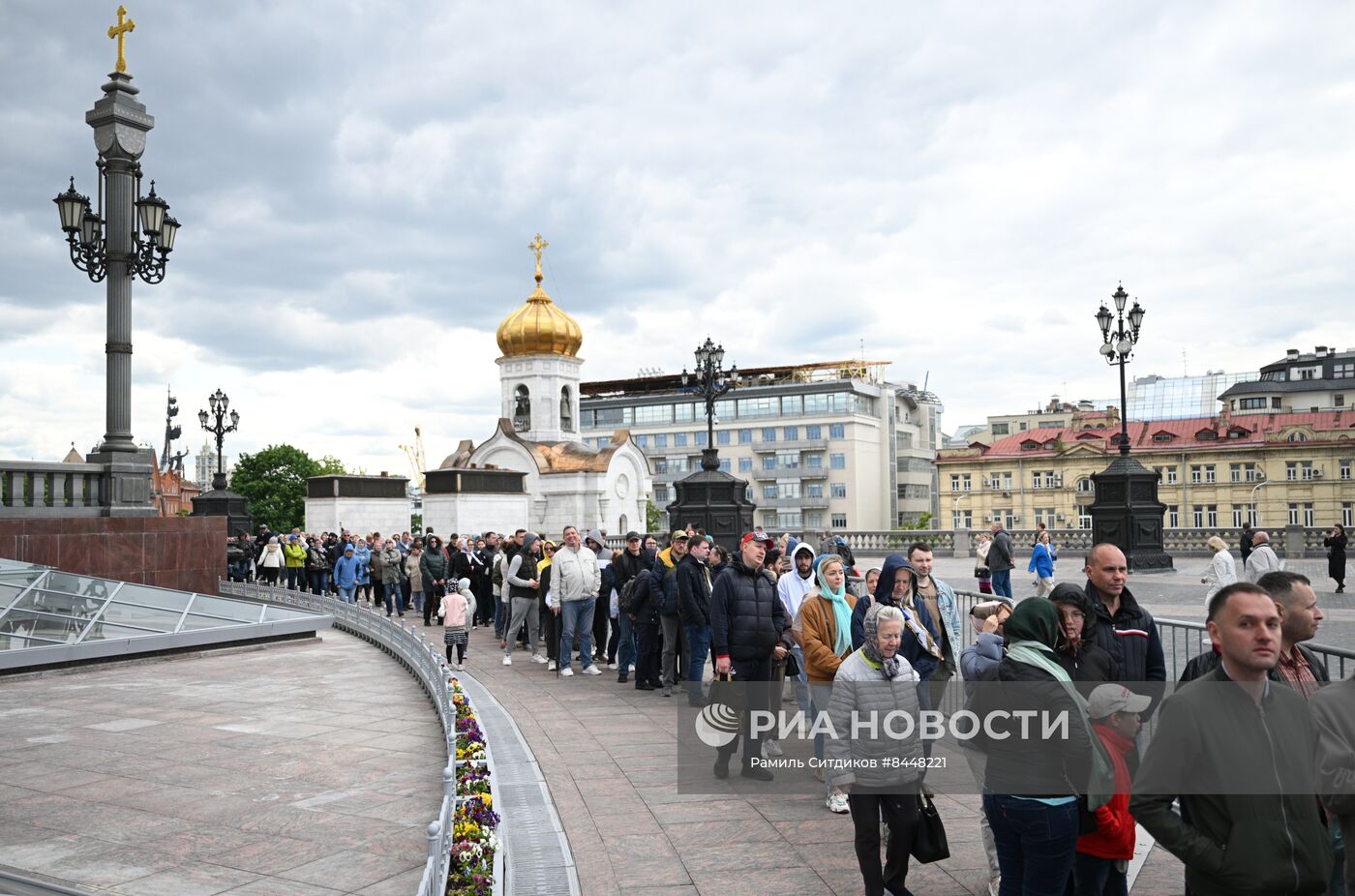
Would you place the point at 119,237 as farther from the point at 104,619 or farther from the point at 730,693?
the point at 730,693

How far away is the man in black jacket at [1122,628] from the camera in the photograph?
208 inches

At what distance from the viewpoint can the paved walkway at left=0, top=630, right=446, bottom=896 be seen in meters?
5.95

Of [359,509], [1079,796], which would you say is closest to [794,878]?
[1079,796]

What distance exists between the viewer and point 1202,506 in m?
64.8

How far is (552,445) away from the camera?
168ft

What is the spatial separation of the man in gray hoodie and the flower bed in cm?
774

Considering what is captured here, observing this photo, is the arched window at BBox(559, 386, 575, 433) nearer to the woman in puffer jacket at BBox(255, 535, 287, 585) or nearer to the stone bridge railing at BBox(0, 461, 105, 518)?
the woman in puffer jacket at BBox(255, 535, 287, 585)

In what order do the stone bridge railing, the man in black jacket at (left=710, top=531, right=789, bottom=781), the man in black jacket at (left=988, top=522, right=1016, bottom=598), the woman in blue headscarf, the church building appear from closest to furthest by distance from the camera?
the woman in blue headscarf, the man in black jacket at (left=710, top=531, right=789, bottom=781), the stone bridge railing, the man in black jacket at (left=988, top=522, right=1016, bottom=598), the church building

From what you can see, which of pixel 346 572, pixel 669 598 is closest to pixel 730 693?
pixel 669 598

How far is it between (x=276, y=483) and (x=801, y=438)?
41.8 metres

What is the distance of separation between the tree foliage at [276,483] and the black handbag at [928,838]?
71.2 m

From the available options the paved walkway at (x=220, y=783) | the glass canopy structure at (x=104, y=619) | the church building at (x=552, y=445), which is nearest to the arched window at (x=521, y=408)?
the church building at (x=552, y=445)

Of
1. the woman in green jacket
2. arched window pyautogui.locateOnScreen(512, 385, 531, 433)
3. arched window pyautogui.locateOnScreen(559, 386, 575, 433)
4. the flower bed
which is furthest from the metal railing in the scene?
arched window pyautogui.locateOnScreen(559, 386, 575, 433)

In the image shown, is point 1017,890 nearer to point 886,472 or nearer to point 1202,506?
point 1202,506
